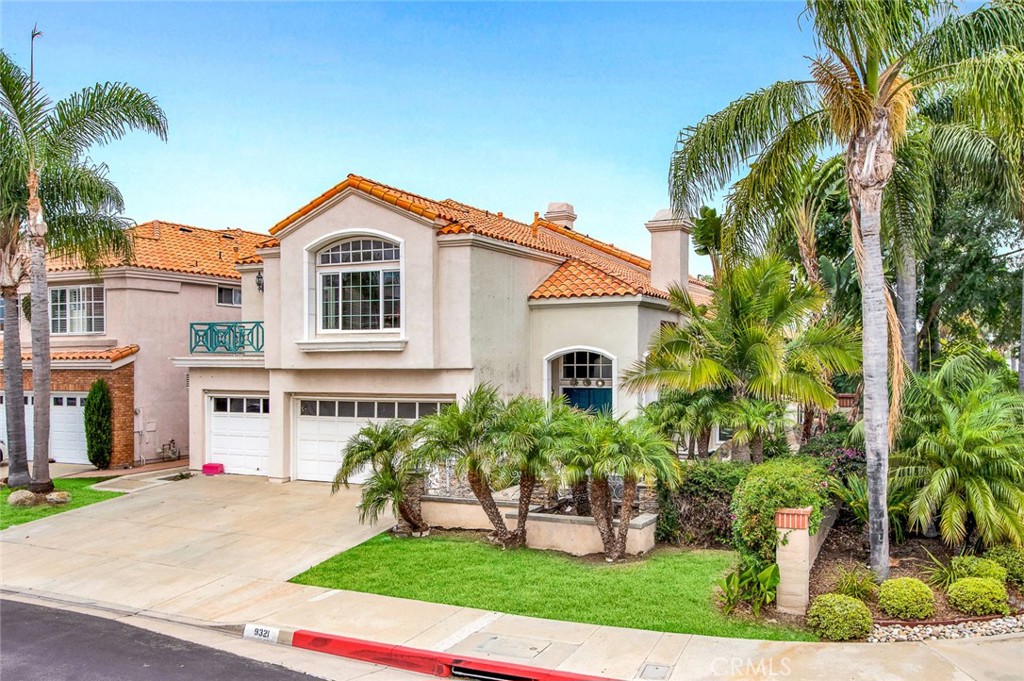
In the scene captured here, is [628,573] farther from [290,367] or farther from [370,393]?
[290,367]

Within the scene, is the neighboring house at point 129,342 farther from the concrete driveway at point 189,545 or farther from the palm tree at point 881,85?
the palm tree at point 881,85

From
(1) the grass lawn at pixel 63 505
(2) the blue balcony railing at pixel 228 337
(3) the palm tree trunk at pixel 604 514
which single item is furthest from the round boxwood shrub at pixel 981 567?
(1) the grass lawn at pixel 63 505

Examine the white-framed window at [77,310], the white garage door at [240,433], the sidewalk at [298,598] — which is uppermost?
the white-framed window at [77,310]

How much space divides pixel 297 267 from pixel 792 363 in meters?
10.9

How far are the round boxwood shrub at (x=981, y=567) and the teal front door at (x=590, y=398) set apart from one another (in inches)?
356

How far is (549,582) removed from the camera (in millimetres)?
11266

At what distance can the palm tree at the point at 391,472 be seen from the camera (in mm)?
13453

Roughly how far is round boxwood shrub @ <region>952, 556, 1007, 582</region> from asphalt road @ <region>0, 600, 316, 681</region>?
8172 millimetres

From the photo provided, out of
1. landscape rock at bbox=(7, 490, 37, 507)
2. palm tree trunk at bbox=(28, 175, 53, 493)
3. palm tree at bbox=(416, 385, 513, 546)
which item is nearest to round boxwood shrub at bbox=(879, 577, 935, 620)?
palm tree at bbox=(416, 385, 513, 546)

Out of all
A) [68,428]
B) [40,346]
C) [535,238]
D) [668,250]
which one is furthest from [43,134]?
[668,250]

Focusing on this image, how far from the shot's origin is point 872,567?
1060cm

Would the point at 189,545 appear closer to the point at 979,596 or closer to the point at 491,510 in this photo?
the point at 491,510

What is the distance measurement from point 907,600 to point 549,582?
4503 mm

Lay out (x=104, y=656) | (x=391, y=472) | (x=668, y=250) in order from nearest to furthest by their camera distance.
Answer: (x=104, y=656)
(x=391, y=472)
(x=668, y=250)
